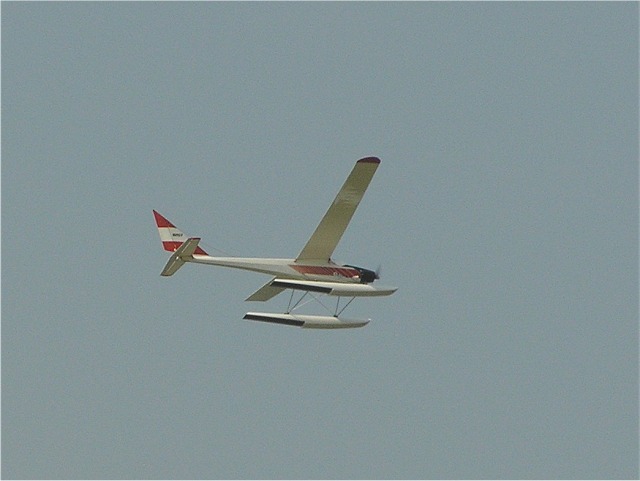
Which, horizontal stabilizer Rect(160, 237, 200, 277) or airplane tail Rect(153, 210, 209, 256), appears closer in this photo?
horizontal stabilizer Rect(160, 237, 200, 277)

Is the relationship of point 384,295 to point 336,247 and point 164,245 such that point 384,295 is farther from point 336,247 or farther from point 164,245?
point 164,245

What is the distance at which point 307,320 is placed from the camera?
29.4 meters

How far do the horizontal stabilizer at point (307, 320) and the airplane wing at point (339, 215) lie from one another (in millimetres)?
1406

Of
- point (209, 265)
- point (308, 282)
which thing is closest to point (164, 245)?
point (209, 265)

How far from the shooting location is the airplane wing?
28.5m

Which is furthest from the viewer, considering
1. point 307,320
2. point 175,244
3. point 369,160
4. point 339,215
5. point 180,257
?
point 175,244

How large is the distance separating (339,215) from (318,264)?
1.41 m

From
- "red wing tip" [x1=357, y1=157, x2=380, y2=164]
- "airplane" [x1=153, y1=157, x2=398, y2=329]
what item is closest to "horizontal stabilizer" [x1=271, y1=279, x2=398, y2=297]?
"airplane" [x1=153, y1=157, x2=398, y2=329]

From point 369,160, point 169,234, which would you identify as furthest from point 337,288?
point 169,234

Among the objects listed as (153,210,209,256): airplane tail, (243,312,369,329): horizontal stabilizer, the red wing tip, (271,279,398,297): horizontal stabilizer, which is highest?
the red wing tip

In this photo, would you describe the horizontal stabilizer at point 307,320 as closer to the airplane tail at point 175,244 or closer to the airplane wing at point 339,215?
the airplane wing at point 339,215

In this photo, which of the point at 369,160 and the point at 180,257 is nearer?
the point at 369,160

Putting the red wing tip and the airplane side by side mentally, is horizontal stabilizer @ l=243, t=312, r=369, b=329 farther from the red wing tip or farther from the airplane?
the red wing tip

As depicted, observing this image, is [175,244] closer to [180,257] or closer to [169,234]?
[169,234]
